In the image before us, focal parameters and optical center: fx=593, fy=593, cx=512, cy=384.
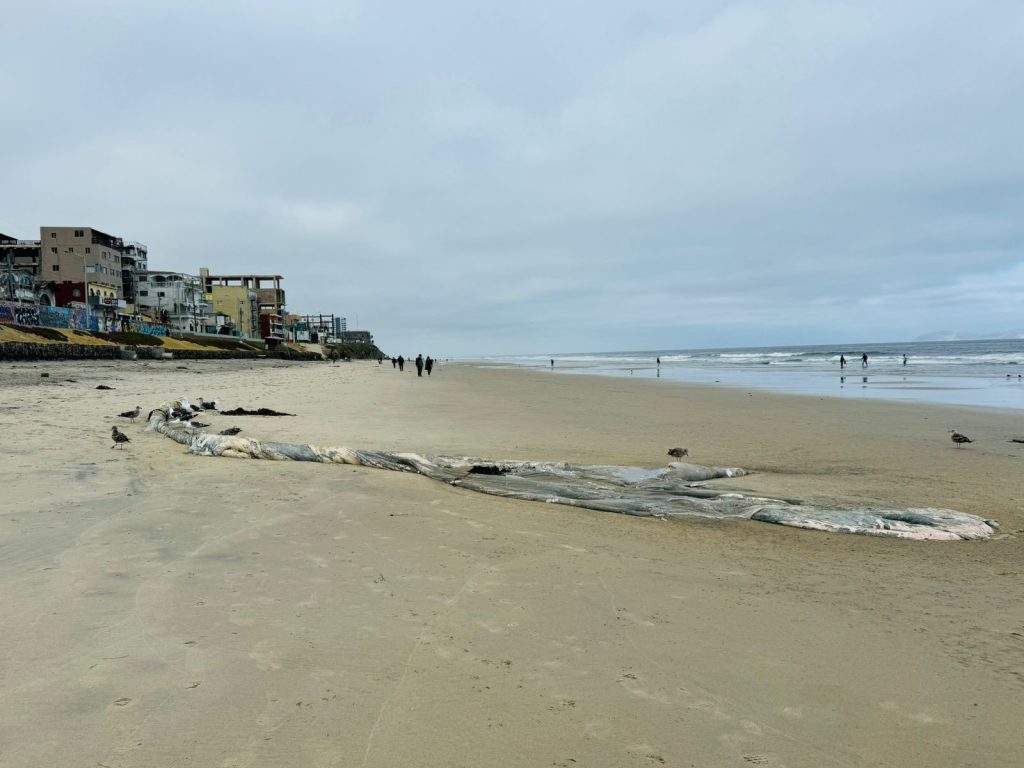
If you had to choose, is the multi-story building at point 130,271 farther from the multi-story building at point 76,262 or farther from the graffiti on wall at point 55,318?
the graffiti on wall at point 55,318

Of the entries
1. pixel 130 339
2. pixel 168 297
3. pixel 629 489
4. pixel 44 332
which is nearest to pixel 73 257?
pixel 168 297

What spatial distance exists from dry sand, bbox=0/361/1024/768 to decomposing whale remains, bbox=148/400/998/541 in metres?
0.28

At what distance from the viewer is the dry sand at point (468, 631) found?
2.26 meters

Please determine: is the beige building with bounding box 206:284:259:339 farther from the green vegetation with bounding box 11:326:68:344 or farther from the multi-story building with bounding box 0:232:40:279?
the green vegetation with bounding box 11:326:68:344

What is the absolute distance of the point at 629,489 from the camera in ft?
22.9

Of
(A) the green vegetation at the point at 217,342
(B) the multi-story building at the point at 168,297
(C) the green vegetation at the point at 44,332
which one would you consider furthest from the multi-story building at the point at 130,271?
(C) the green vegetation at the point at 44,332

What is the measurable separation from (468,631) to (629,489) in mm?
4145

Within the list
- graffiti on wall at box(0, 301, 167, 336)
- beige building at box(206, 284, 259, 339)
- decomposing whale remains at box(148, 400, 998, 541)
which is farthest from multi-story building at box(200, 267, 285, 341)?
decomposing whale remains at box(148, 400, 998, 541)

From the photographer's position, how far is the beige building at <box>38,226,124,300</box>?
72312 millimetres

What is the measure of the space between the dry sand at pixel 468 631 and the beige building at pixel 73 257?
270 ft

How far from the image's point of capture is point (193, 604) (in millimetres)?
3326

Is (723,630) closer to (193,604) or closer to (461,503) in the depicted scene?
(193,604)

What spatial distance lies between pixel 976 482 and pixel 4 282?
78.8m

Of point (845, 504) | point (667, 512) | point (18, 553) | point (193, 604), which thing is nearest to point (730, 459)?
point (845, 504)
